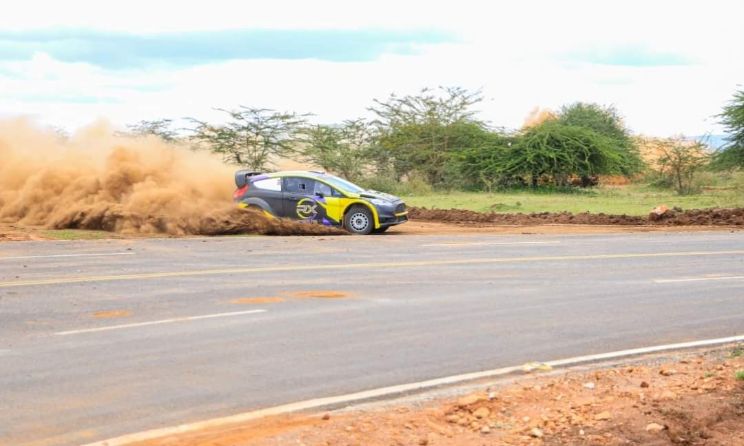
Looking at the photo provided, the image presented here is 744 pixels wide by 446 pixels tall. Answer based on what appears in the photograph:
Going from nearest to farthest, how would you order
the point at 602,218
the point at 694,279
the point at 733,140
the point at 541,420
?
the point at 541,420 → the point at 694,279 → the point at 602,218 → the point at 733,140

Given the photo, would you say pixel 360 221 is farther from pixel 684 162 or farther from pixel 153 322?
pixel 684 162

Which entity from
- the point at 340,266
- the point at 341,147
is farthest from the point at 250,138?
the point at 340,266

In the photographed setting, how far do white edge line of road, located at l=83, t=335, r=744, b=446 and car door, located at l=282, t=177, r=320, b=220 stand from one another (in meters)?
14.7

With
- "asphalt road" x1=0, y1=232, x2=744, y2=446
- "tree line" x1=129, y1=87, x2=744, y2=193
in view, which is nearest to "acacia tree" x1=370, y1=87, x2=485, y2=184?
"tree line" x1=129, y1=87, x2=744, y2=193

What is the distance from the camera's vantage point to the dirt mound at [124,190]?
2500 cm

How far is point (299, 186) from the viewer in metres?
24.4

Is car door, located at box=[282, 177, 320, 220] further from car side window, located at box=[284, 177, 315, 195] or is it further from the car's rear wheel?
the car's rear wheel

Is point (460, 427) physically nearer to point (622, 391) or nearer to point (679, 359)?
point (622, 391)

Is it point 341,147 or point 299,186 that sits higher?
point 341,147

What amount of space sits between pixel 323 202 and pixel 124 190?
635 cm

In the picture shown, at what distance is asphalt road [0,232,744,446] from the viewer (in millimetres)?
8328

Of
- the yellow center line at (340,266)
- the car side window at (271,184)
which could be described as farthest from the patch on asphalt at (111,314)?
the car side window at (271,184)

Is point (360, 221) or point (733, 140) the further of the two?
point (733, 140)

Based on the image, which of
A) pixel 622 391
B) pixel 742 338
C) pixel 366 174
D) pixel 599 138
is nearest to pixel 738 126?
pixel 599 138
